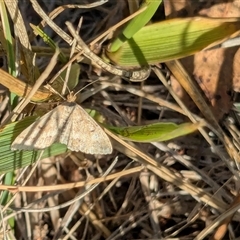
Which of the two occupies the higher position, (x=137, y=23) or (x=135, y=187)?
(x=137, y=23)

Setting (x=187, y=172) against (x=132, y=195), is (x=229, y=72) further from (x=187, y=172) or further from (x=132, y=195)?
(x=132, y=195)

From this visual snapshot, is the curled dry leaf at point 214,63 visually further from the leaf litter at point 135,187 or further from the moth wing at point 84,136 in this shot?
the moth wing at point 84,136

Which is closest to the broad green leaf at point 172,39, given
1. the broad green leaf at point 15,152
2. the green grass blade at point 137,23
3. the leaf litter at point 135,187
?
the green grass blade at point 137,23

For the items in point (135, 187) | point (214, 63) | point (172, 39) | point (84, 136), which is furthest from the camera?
point (135, 187)

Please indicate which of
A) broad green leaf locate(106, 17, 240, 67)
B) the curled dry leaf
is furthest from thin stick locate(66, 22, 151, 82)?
the curled dry leaf

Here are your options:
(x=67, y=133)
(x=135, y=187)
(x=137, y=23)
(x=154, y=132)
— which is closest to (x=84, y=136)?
(x=67, y=133)

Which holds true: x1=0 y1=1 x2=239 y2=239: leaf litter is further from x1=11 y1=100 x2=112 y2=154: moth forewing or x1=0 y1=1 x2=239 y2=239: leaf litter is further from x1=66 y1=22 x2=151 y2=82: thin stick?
x1=11 y1=100 x2=112 y2=154: moth forewing

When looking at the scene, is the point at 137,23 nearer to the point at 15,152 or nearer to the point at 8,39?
the point at 8,39

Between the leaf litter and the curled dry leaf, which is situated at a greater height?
the curled dry leaf
